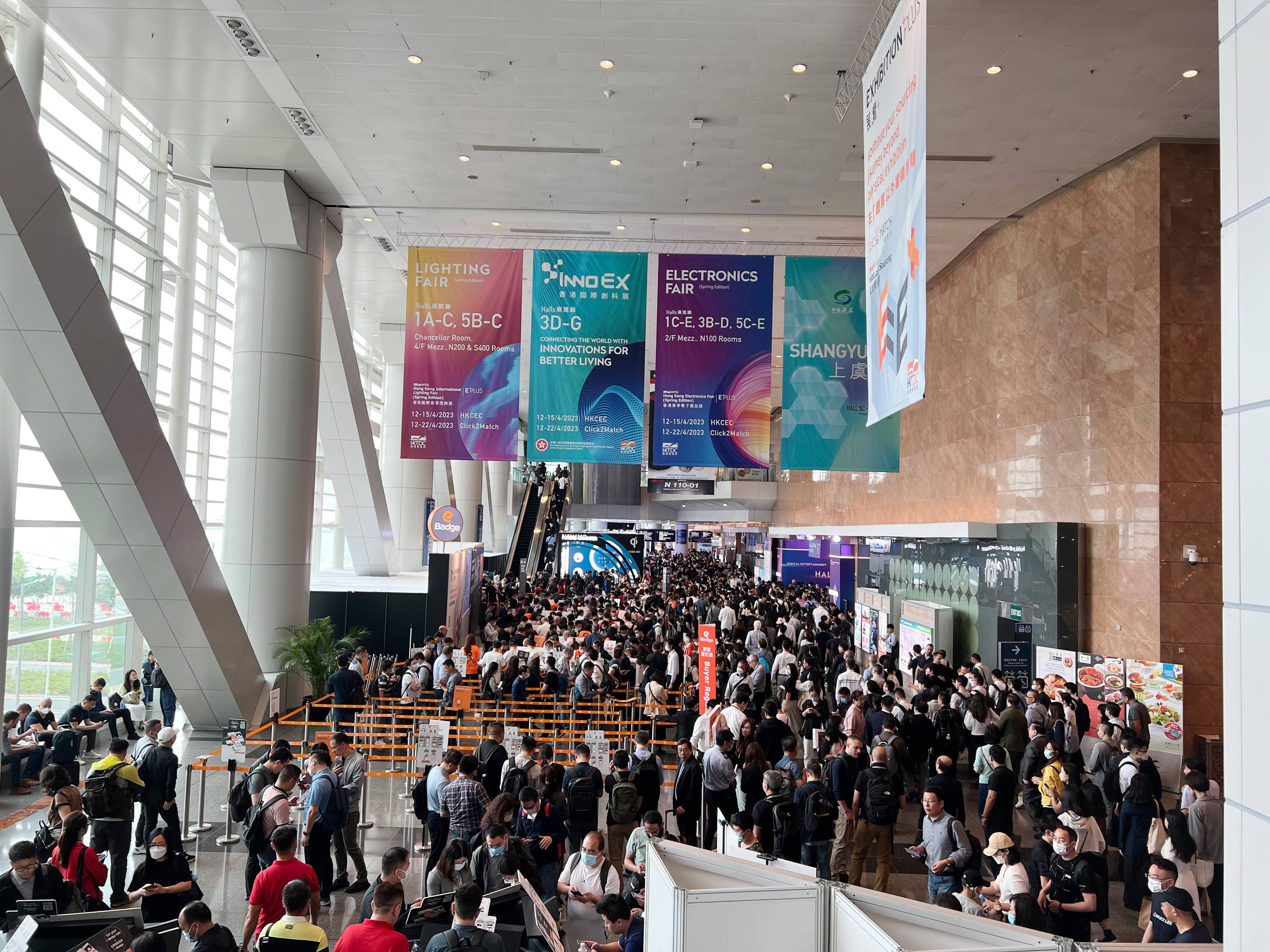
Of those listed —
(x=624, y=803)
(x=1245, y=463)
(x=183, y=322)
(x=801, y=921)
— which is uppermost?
(x=183, y=322)

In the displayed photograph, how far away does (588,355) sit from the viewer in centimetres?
1318

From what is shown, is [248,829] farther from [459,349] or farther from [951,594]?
[951,594]

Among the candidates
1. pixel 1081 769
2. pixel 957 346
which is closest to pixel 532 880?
pixel 1081 769

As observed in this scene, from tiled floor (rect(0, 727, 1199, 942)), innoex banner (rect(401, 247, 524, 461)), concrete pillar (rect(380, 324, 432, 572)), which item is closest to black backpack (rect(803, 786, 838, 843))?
tiled floor (rect(0, 727, 1199, 942))

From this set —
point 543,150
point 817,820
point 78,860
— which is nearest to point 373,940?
point 78,860

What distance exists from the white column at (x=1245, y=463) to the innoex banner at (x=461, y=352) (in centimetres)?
1109

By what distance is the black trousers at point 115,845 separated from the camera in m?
6.74

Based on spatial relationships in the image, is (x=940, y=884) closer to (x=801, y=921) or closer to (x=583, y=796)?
(x=583, y=796)

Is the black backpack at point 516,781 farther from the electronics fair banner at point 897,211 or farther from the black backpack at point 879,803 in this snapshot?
the electronics fair banner at point 897,211

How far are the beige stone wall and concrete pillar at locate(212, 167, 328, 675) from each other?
11.3 m

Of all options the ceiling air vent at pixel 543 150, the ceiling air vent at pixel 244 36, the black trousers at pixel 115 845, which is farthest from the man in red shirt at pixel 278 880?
the ceiling air vent at pixel 543 150

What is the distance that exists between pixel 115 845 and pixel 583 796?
362 centimetres

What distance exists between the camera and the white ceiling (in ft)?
28.7

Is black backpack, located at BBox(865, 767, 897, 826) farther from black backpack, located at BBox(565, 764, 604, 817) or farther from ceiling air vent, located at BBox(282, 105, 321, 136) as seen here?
ceiling air vent, located at BBox(282, 105, 321, 136)
